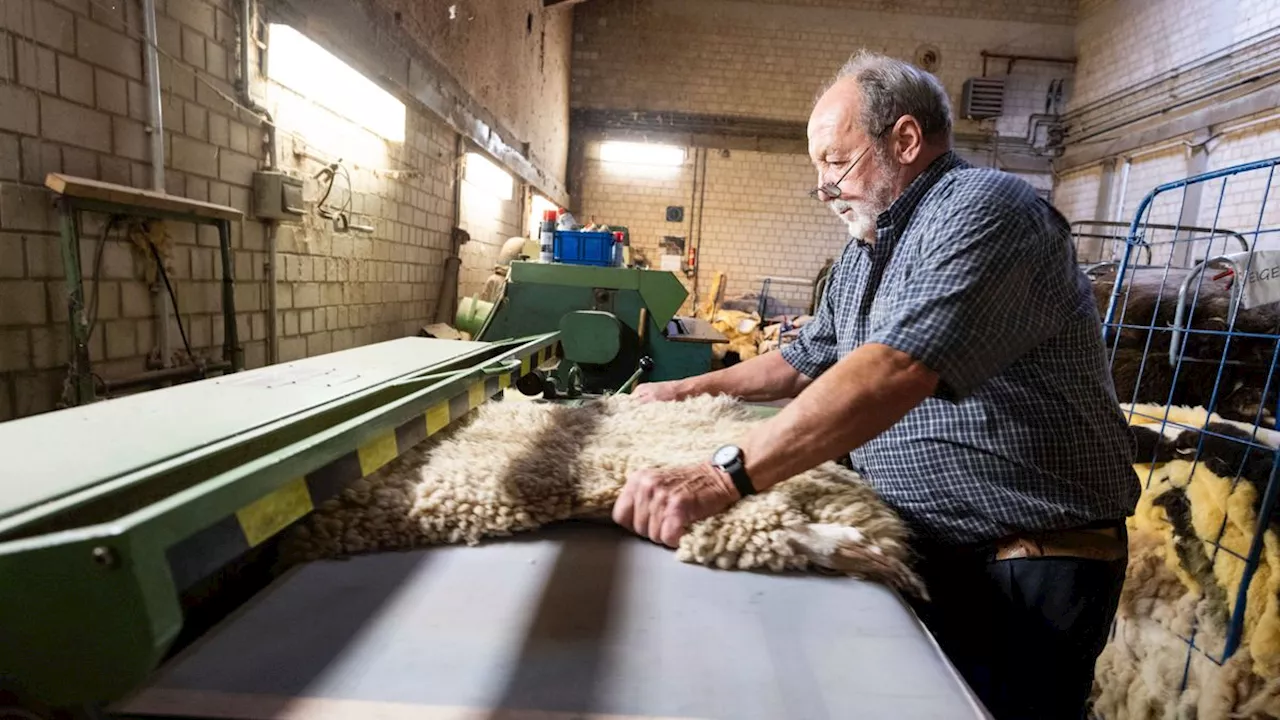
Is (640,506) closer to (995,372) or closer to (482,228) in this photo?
(995,372)

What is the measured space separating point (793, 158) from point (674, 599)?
10118 mm

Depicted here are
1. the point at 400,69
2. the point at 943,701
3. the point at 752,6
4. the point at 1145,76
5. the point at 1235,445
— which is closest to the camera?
the point at 943,701

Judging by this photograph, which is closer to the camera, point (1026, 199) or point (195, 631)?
point (195, 631)

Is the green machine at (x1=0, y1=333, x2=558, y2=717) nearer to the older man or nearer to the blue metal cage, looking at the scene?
the older man

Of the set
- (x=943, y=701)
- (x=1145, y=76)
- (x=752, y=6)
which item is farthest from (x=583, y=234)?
(x=1145, y=76)

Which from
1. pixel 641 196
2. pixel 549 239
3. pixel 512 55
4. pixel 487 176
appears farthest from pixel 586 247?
pixel 641 196

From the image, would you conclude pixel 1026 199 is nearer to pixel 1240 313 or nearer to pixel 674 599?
pixel 674 599

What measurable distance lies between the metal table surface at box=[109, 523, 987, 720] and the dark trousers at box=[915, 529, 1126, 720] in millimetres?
418

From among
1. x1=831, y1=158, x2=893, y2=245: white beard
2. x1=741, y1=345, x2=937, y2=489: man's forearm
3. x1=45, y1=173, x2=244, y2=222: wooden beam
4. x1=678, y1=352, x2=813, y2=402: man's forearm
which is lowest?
x1=678, y1=352, x2=813, y2=402: man's forearm

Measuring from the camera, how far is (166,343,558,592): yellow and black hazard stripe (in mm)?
494

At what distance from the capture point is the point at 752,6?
31.9 feet

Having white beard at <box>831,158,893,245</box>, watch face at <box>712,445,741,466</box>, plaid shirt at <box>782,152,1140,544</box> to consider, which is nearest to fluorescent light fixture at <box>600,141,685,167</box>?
white beard at <box>831,158,893,245</box>

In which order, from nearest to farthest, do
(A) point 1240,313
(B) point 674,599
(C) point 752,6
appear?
(B) point 674,599, (A) point 1240,313, (C) point 752,6

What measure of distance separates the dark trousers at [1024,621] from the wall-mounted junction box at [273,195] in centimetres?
310
